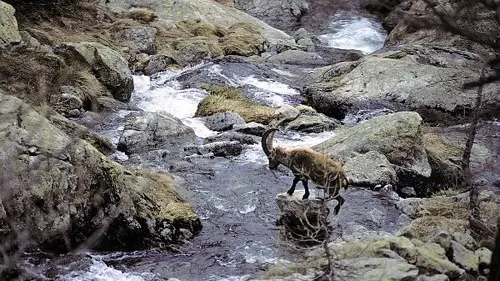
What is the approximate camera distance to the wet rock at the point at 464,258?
6.55m

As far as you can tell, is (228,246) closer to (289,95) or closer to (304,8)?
(289,95)

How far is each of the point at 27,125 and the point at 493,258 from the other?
622cm

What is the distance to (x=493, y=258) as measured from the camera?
4250 mm

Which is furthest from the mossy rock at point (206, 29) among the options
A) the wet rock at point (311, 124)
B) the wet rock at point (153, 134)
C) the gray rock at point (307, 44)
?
the wet rock at point (153, 134)

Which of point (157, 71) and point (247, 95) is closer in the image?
point (247, 95)

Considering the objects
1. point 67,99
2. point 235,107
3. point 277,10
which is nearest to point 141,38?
point 235,107

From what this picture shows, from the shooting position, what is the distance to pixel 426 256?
21.7ft

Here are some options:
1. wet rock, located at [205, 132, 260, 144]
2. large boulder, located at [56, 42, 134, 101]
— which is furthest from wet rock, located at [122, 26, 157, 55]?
wet rock, located at [205, 132, 260, 144]

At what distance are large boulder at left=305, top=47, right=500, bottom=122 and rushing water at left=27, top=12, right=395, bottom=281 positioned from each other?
1662 millimetres

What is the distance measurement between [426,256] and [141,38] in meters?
15.8

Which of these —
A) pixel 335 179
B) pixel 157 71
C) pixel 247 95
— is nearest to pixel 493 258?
pixel 335 179

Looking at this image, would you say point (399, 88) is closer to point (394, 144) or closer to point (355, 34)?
point (394, 144)

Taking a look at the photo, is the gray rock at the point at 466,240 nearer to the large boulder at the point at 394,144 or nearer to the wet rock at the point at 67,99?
the large boulder at the point at 394,144

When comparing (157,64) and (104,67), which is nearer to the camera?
(104,67)
